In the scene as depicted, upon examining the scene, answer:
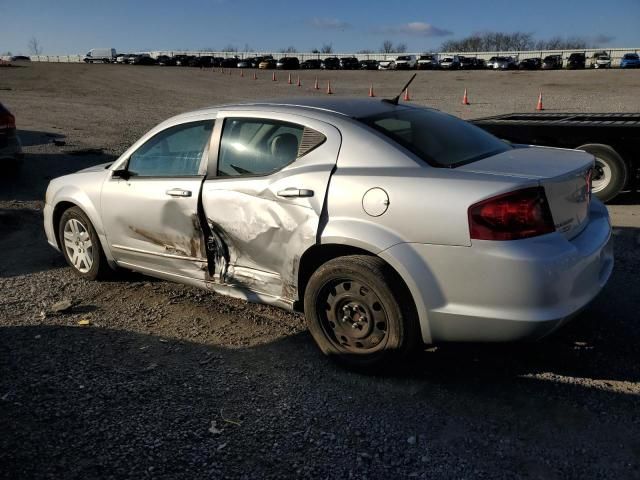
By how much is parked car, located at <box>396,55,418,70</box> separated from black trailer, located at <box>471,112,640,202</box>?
53.8 m

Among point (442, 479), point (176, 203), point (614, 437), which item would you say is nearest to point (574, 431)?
point (614, 437)

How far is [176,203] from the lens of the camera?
431 centimetres

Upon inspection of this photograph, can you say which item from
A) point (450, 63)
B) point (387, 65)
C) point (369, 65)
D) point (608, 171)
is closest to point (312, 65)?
point (369, 65)

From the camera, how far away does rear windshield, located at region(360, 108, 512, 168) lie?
3566 millimetres

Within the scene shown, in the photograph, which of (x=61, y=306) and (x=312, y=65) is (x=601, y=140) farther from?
(x=312, y=65)

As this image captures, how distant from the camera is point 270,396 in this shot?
3404mm

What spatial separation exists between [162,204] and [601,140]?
588 cm

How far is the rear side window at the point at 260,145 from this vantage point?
3817mm

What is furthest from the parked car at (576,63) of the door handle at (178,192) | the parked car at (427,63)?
the door handle at (178,192)

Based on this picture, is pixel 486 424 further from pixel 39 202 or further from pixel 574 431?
pixel 39 202

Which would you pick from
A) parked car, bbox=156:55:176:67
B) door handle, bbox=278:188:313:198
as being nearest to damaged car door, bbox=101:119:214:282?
door handle, bbox=278:188:313:198

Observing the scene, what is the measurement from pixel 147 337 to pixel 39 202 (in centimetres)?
515

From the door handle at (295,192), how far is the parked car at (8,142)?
7326 mm

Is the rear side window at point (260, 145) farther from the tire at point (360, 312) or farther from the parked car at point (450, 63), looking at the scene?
the parked car at point (450, 63)
